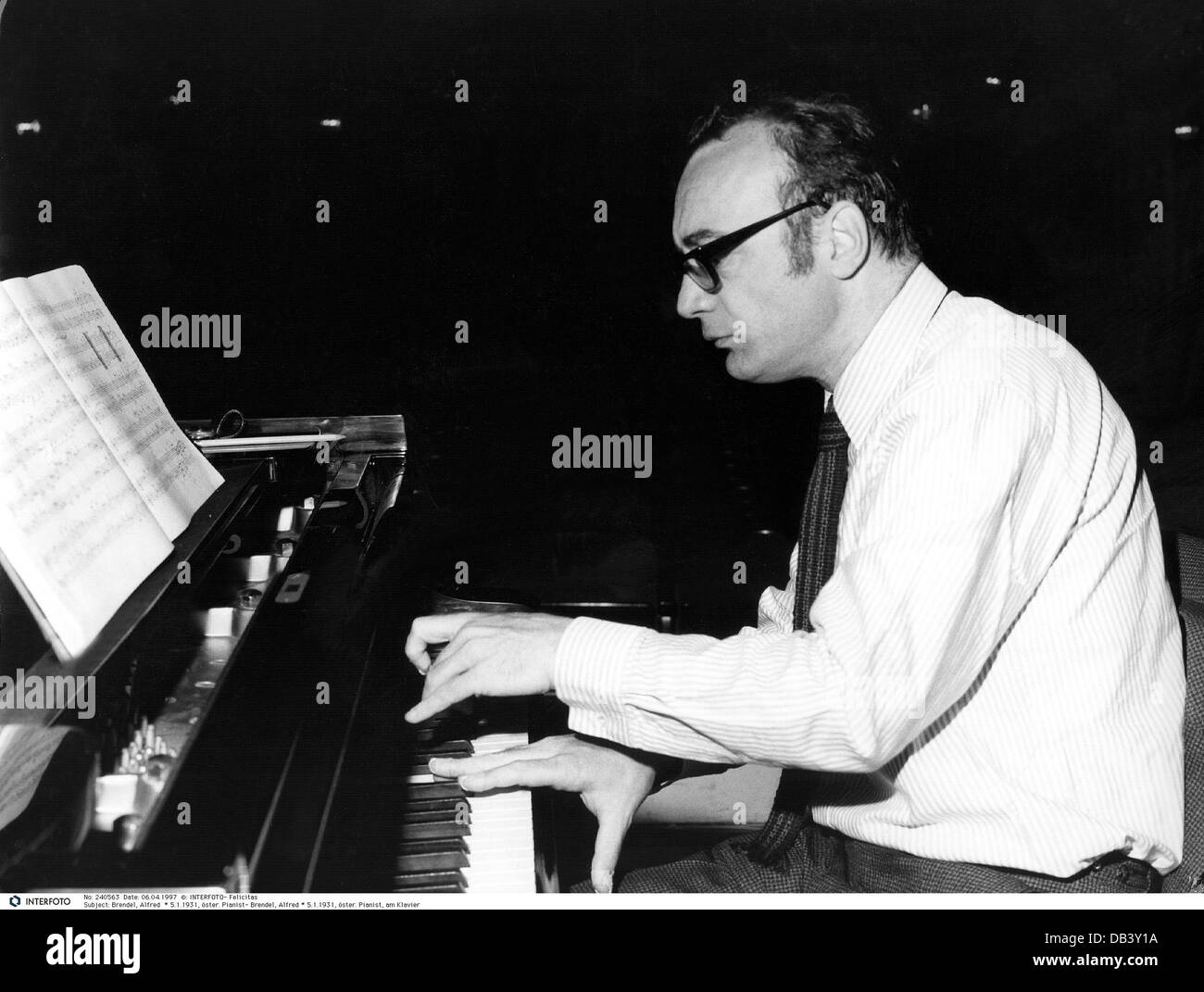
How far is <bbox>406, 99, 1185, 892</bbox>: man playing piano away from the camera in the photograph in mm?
970

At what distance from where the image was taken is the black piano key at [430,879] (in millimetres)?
1062

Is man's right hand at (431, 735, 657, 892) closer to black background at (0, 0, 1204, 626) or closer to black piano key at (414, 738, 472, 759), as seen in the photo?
black piano key at (414, 738, 472, 759)

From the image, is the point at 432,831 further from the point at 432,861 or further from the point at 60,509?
the point at 60,509

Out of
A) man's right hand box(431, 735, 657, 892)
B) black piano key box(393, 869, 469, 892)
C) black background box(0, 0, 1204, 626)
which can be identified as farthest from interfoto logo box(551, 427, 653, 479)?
black piano key box(393, 869, 469, 892)

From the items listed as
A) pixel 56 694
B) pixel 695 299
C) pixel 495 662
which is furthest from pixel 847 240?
pixel 56 694

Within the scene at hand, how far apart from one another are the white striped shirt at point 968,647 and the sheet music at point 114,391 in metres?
0.56

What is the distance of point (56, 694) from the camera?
2.96 feet

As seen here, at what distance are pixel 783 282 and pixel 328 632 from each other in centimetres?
72

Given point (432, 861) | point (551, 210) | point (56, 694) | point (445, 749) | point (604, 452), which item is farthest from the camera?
point (604, 452)

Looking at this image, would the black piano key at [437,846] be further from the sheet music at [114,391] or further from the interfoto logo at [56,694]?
the sheet music at [114,391]

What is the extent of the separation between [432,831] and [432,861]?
0.10ft
